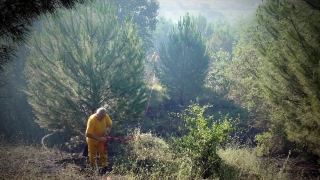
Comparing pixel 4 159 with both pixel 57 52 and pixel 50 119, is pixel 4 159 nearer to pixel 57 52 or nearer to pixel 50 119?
pixel 50 119

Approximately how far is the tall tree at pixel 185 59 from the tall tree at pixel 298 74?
792 centimetres

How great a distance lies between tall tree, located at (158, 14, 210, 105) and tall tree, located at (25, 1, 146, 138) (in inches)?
292

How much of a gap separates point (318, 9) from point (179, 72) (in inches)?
420

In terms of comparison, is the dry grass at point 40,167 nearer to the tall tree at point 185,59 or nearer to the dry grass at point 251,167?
the dry grass at point 251,167

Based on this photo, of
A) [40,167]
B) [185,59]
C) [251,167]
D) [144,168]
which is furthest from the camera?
[185,59]

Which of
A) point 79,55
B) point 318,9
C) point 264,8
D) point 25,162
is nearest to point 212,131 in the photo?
point 318,9

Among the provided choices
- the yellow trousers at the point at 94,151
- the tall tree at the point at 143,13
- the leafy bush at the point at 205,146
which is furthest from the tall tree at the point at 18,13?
the tall tree at the point at 143,13

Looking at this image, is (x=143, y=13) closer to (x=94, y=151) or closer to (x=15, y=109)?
(x=15, y=109)

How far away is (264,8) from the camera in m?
9.49

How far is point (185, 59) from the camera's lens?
14812mm

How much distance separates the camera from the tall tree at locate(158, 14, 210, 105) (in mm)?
14852

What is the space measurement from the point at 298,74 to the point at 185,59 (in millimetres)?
9894

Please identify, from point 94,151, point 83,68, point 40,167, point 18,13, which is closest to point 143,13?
point 83,68

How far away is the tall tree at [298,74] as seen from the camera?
4.91 meters
